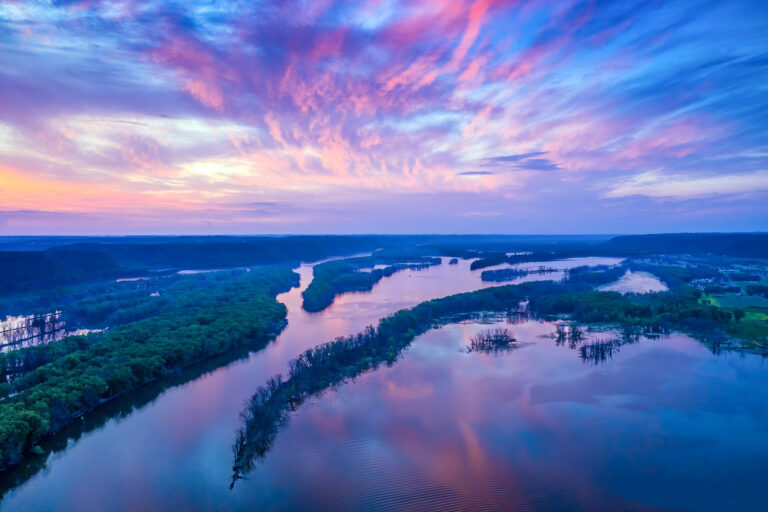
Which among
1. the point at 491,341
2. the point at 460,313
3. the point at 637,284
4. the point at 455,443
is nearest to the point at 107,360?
the point at 455,443

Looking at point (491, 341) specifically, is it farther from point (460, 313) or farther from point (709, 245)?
point (709, 245)

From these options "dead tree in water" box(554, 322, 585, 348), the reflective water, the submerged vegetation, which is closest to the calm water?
the submerged vegetation

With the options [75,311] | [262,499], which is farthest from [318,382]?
[75,311]

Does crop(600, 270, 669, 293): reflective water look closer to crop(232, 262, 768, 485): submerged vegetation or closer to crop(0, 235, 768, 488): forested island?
crop(0, 235, 768, 488): forested island

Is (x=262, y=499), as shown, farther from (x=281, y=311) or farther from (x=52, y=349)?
(x=281, y=311)

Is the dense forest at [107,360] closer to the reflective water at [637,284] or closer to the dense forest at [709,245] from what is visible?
the reflective water at [637,284]

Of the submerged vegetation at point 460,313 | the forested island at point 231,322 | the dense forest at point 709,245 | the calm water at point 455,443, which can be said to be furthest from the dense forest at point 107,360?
the dense forest at point 709,245
